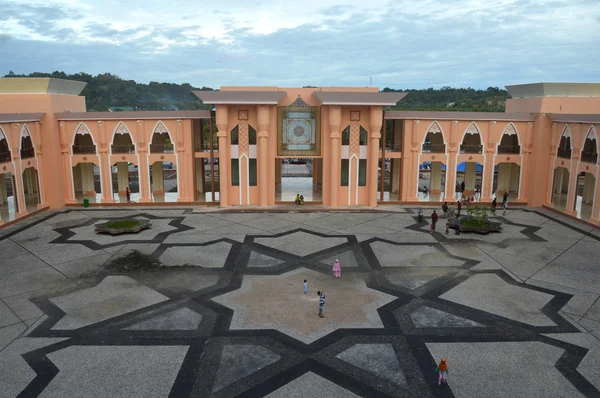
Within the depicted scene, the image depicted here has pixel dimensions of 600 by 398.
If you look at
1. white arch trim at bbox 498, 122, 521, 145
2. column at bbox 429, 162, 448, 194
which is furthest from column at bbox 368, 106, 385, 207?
white arch trim at bbox 498, 122, 521, 145

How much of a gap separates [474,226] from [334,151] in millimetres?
10606

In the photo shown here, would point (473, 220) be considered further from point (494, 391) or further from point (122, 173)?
point (122, 173)

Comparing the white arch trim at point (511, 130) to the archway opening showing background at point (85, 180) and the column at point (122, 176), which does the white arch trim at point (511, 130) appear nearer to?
the column at point (122, 176)

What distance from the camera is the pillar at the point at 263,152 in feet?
101

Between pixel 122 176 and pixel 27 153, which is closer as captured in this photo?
pixel 27 153

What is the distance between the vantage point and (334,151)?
31.2 meters

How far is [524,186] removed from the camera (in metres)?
33.1

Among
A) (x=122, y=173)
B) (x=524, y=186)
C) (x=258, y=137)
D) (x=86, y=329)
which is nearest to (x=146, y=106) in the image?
(x=122, y=173)

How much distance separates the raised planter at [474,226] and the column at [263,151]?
12661mm

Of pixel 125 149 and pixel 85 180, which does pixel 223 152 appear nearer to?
pixel 125 149

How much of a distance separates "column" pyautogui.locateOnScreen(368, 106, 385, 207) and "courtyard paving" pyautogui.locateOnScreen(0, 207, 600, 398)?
21.1 feet

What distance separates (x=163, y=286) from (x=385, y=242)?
1166 centimetres

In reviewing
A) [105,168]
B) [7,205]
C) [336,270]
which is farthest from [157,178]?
[336,270]

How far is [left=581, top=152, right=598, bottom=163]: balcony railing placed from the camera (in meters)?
27.4
